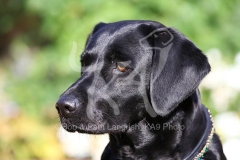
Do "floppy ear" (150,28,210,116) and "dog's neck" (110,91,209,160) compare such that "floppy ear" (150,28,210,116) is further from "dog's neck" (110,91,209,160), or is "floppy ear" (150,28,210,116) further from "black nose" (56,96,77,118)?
"black nose" (56,96,77,118)

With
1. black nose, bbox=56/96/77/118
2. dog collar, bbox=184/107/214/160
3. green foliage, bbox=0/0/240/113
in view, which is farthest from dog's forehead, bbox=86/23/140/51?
green foliage, bbox=0/0/240/113

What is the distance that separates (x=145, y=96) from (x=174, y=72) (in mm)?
222

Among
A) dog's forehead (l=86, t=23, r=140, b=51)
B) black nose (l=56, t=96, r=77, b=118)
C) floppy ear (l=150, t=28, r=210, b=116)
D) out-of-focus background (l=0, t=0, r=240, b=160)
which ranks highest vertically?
dog's forehead (l=86, t=23, r=140, b=51)

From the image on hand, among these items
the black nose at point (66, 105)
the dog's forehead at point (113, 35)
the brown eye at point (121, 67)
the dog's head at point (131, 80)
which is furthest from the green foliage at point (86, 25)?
the black nose at point (66, 105)

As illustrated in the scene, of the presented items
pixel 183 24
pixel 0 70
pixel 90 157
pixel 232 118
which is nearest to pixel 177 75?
pixel 232 118

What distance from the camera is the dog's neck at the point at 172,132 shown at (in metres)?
2.84

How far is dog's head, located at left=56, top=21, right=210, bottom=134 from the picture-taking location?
271 cm

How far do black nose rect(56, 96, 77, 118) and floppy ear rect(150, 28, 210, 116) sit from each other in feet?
1.40

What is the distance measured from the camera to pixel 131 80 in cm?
281

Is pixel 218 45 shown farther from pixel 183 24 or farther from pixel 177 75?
pixel 177 75

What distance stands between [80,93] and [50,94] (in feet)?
11.4

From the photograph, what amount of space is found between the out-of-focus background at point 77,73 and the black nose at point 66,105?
239cm

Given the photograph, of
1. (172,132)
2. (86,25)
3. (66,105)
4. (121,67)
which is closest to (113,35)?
(121,67)

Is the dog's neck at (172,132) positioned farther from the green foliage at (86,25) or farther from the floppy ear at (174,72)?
the green foliage at (86,25)
